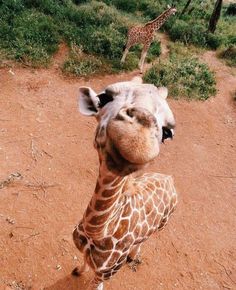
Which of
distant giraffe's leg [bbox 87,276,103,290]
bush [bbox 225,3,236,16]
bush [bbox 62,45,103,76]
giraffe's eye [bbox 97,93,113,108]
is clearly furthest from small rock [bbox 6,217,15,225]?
bush [bbox 225,3,236,16]

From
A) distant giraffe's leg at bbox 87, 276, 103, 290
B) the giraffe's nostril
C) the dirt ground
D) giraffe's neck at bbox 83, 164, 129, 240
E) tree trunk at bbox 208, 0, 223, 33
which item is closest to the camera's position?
the giraffe's nostril

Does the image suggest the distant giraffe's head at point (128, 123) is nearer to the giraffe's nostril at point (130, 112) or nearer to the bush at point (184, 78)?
the giraffe's nostril at point (130, 112)

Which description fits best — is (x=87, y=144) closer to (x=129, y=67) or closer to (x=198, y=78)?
(x=129, y=67)

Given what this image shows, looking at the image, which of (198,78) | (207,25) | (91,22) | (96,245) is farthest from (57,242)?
(207,25)

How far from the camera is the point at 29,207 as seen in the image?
609 centimetres

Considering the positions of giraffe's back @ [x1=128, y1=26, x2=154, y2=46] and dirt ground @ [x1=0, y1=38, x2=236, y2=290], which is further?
giraffe's back @ [x1=128, y1=26, x2=154, y2=46]

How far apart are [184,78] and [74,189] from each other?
5.23 metres

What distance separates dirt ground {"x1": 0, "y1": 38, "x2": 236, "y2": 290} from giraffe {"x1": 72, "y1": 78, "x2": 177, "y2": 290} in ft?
2.76

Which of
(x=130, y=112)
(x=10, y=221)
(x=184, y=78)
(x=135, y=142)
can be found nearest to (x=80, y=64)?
(x=184, y=78)

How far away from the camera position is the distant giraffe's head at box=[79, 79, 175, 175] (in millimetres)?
2334

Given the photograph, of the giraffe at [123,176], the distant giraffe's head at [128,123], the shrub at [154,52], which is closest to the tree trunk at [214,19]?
the shrub at [154,52]

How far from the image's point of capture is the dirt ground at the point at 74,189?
5.52 metres

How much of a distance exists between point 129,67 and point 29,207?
5527 millimetres

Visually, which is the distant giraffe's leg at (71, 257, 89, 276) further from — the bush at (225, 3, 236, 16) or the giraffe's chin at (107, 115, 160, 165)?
the bush at (225, 3, 236, 16)
